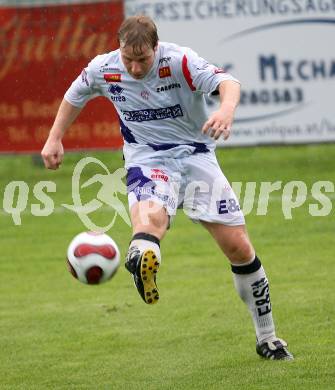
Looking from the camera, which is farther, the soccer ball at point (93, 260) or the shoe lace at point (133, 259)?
the soccer ball at point (93, 260)

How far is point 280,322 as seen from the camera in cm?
849

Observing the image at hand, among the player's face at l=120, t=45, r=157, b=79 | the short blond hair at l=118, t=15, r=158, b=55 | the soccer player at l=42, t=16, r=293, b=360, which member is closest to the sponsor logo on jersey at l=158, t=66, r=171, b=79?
the soccer player at l=42, t=16, r=293, b=360

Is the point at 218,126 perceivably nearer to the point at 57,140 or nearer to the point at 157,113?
the point at 157,113

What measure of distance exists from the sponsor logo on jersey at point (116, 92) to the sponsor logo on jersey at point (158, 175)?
0.51 m

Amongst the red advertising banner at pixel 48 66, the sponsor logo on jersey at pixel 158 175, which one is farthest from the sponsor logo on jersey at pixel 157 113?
the red advertising banner at pixel 48 66

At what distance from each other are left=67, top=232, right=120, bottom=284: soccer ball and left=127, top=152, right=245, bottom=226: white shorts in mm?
412

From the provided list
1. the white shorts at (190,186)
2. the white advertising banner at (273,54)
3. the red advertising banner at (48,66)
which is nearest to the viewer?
the white shorts at (190,186)

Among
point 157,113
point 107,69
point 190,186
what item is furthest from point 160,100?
point 190,186

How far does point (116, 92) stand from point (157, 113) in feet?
1.03

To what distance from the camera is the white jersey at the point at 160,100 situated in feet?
23.2

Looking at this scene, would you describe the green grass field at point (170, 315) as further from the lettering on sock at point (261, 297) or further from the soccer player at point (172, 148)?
the soccer player at point (172, 148)

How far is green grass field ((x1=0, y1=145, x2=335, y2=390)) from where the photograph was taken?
7.11m

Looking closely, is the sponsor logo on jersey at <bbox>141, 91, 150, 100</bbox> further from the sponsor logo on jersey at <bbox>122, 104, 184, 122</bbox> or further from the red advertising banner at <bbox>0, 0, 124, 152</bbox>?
the red advertising banner at <bbox>0, 0, 124, 152</bbox>

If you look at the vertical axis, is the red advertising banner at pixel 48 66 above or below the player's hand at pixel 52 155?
below
